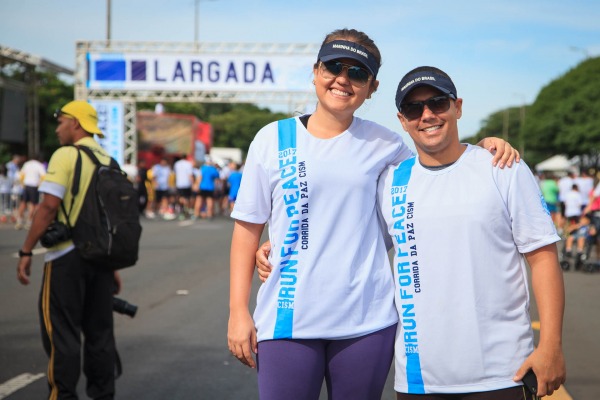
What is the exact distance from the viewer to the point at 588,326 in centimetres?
905

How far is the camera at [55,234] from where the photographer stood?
5.04 metres

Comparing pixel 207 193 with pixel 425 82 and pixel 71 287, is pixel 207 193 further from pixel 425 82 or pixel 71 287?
pixel 425 82

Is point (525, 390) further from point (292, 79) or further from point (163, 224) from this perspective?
point (292, 79)

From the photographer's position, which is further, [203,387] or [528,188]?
[203,387]

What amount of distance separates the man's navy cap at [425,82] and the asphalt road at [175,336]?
913 millimetres

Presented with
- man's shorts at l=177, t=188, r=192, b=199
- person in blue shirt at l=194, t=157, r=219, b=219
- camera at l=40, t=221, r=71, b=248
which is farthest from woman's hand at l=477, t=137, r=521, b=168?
man's shorts at l=177, t=188, r=192, b=199

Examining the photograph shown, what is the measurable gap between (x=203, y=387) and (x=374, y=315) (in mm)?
3422

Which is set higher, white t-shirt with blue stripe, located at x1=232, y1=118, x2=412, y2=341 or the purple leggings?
white t-shirt with blue stripe, located at x1=232, y1=118, x2=412, y2=341

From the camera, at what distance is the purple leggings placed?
308cm

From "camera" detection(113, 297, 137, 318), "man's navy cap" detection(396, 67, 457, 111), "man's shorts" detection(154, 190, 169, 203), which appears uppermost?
"man's navy cap" detection(396, 67, 457, 111)

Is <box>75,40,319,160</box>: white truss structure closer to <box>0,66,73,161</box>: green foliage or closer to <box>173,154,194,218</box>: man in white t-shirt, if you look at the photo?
<box>173,154,194,218</box>: man in white t-shirt

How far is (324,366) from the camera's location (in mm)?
3150

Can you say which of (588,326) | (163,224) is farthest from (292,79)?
(588,326)

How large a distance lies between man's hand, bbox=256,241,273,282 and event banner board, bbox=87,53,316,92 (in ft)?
98.2
